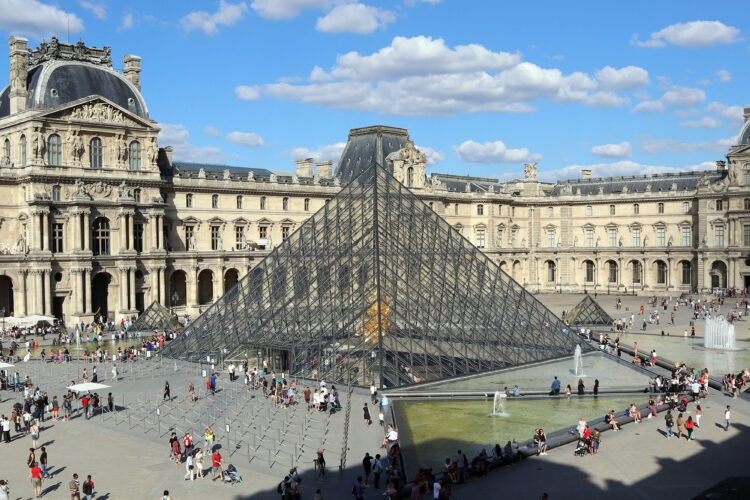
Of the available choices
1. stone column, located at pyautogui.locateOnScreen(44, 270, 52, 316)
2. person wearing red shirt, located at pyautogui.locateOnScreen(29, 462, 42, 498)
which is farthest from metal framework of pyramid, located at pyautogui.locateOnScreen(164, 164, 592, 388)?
stone column, located at pyautogui.locateOnScreen(44, 270, 52, 316)

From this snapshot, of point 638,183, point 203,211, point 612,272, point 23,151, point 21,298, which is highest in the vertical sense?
point 23,151

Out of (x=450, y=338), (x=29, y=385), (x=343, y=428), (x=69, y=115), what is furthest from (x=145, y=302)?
(x=343, y=428)

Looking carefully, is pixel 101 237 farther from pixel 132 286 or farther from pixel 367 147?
pixel 367 147

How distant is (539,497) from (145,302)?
3978 centimetres

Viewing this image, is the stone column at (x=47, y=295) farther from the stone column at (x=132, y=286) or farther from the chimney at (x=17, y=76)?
the chimney at (x=17, y=76)

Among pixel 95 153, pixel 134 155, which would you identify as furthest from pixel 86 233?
pixel 134 155

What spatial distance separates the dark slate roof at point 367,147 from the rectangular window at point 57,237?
89.2 ft

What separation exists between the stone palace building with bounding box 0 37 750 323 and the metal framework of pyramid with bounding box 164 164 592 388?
16584mm

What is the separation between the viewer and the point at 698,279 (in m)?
70.5

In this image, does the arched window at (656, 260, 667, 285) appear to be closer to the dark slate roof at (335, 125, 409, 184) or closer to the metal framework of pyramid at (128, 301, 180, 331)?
the dark slate roof at (335, 125, 409, 184)

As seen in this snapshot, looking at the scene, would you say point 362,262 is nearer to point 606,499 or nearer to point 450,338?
point 450,338

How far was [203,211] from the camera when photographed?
198ft

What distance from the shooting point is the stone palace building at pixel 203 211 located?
165 ft

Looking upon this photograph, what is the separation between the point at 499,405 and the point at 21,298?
3252cm
